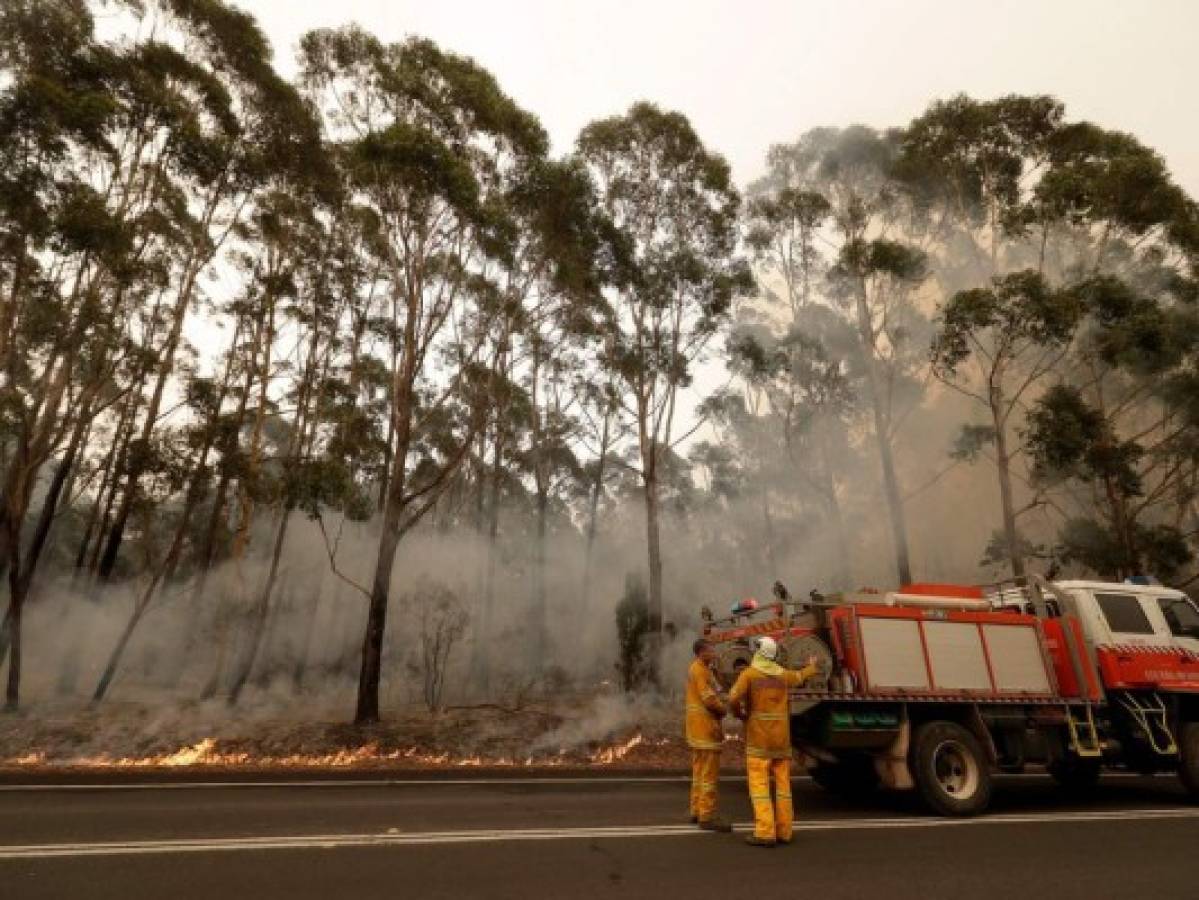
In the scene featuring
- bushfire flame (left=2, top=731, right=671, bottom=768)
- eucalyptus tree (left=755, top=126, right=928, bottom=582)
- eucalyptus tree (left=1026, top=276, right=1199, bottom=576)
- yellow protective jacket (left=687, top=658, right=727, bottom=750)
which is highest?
eucalyptus tree (left=755, top=126, right=928, bottom=582)

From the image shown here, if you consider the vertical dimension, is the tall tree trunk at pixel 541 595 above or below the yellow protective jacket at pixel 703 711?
above

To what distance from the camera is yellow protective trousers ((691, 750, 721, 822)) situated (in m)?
6.07

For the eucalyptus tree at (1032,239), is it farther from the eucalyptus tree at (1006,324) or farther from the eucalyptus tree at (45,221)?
the eucalyptus tree at (45,221)

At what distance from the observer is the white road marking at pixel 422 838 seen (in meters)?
4.81

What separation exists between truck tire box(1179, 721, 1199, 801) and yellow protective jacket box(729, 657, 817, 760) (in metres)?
5.57

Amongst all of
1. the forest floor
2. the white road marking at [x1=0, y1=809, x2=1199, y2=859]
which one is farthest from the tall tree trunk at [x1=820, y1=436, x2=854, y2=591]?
the white road marking at [x1=0, y1=809, x2=1199, y2=859]

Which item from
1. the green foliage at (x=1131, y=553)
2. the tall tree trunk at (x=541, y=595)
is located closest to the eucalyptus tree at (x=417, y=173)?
the tall tree trunk at (x=541, y=595)

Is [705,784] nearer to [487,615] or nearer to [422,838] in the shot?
[422,838]

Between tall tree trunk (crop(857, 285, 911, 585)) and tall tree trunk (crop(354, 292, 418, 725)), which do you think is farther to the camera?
tall tree trunk (crop(857, 285, 911, 585))

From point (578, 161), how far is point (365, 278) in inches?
287

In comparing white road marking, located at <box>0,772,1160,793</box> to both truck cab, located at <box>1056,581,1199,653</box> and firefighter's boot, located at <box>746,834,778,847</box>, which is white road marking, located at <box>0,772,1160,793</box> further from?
firefighter's boot, located at <box>746,834,778,847</box>

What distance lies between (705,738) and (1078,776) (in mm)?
5976

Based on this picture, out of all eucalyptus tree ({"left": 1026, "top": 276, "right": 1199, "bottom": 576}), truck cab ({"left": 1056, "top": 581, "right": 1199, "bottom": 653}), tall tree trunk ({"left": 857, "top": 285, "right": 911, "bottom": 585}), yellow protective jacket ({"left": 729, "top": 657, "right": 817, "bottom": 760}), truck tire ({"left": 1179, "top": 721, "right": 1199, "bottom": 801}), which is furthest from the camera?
tall tree trunk ({"left": 857, "top": 285, "right": 911, "bottom": 585})

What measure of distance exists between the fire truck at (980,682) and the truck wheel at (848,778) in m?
0.02
